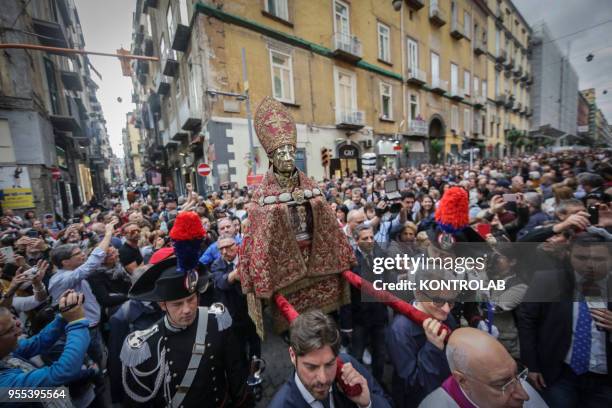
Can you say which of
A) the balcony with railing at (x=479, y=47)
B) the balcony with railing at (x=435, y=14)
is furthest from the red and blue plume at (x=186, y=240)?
the balcony with railing at (x=479, y=47)

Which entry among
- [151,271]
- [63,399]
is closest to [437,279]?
[151,271]

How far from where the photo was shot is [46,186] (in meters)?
10.0

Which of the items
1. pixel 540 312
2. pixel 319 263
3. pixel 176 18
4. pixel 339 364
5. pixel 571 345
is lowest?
pixel 571 345

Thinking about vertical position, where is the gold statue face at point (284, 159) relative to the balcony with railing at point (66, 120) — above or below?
below

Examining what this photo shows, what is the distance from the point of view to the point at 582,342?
1830 mm

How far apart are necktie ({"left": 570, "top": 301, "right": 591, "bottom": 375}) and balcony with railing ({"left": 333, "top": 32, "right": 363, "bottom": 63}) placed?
1464 cm

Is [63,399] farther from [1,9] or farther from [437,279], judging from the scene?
[1,9]

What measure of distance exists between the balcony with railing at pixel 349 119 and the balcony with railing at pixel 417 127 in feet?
17.7

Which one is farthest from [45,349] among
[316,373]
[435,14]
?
[435,14]

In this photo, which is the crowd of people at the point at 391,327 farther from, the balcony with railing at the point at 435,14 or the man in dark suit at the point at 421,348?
the balcony with railing at the point at 435,14

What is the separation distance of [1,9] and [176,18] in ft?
18.5

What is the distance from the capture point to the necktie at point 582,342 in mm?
1812

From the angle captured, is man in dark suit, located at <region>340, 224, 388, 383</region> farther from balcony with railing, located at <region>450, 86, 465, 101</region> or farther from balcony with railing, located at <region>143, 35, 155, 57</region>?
balcony with railing, located at <region>450, 86, 465, 101</region>

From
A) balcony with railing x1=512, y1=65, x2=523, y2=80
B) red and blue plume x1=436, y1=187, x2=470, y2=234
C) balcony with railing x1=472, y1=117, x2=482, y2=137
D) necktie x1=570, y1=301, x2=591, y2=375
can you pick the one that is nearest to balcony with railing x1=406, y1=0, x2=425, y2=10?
balcony with railing x1=472, y1=117, x2=482, y2=137
